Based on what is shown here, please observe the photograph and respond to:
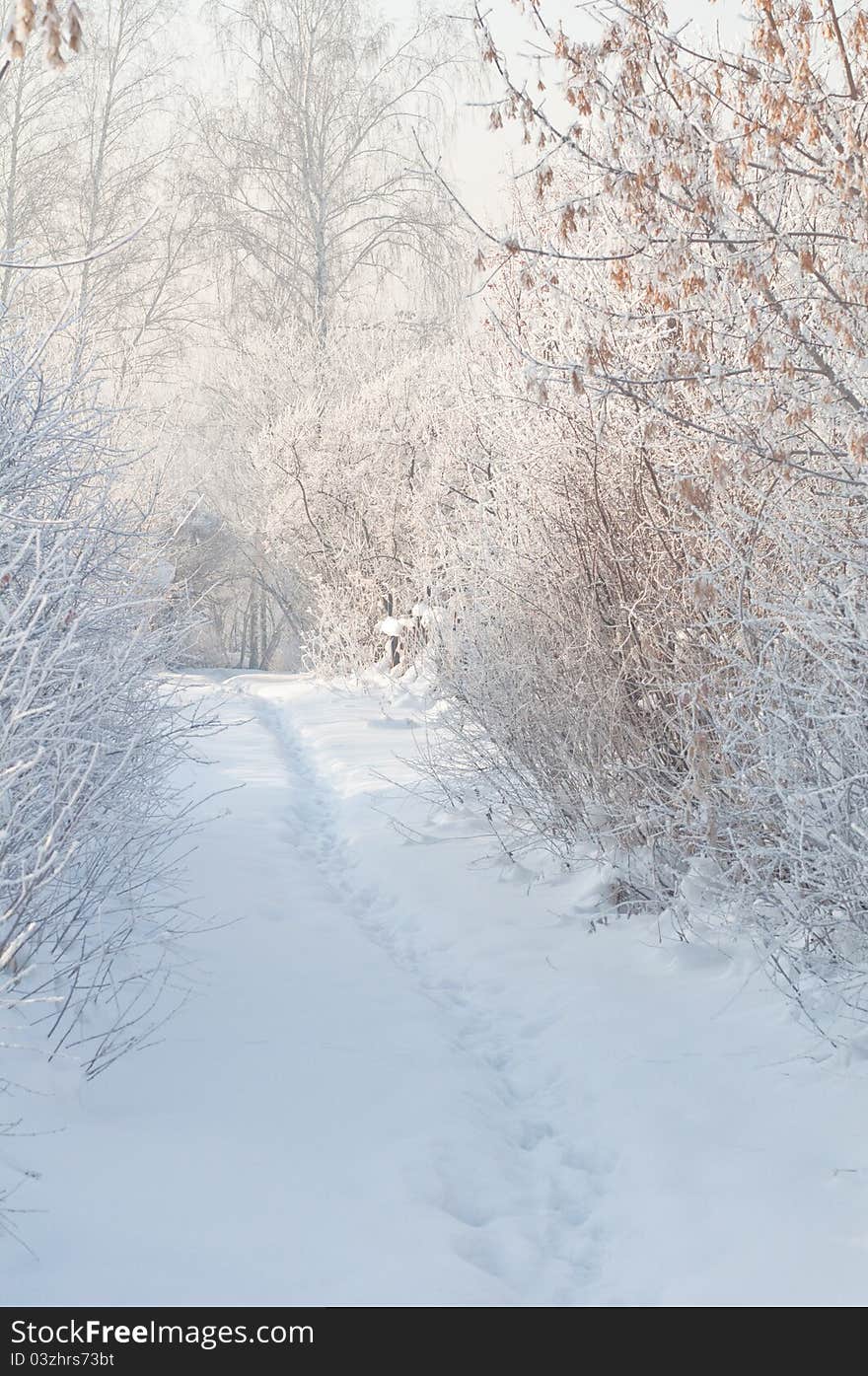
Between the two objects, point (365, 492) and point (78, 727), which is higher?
point (365, 492)

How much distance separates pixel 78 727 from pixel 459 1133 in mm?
1688

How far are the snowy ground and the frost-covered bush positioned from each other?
0.28 metres

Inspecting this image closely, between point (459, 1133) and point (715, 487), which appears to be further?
point (715, 487)

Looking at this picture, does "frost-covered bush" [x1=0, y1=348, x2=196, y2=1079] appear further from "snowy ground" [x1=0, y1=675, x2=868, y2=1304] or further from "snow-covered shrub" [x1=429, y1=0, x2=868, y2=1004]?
"snow-covered shrub" [x1=429, y1=0, x2=868, y2=1004]

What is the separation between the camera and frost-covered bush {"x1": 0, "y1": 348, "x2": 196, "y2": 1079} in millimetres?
3324

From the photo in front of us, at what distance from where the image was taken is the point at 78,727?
3.21 m

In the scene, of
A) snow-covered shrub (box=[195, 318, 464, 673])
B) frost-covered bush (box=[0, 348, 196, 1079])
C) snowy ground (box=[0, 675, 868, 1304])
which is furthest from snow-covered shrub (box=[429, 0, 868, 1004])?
snow-covered shrub (box=[195, 318, 464, 673])

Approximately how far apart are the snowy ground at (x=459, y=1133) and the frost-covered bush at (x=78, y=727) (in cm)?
28

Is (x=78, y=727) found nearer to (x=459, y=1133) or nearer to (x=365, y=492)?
(x=459, y=1133)

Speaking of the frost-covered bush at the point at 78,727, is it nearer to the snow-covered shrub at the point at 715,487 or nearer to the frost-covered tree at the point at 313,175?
the snow-covered shrub at the point at 715,487

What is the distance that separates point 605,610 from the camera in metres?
5.48

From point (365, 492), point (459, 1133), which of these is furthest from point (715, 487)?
point (365, 492)

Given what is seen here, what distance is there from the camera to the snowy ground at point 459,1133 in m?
2.68

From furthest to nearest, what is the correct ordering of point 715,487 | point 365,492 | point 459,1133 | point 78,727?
point 365,492 → point 715,487 → point 459,1133 → point 78,727
